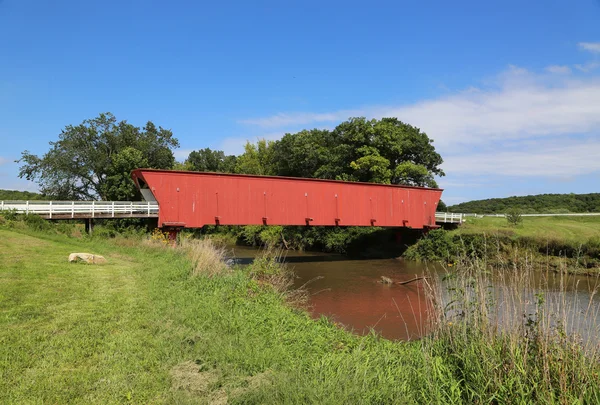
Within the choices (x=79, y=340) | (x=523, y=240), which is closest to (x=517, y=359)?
(x=79, y=340)

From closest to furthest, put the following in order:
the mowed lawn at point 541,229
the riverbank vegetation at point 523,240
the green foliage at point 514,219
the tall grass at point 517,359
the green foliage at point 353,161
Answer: the tall grass at point 517,359 → the riverbank vegetation at point 523,240 → the mowed lawn at point 541,229 → the green foliage at point 514,219 → the green foliage at point 353,161

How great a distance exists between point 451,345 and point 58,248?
558 inches

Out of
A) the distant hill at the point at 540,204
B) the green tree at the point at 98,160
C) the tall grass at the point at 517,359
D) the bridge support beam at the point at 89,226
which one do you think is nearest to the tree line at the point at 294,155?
the green tree at the point at 98,160

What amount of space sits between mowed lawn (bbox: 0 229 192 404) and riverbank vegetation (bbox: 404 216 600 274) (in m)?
15.4

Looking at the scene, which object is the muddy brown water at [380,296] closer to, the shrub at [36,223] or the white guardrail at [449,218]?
the white guardrail at [449,218]

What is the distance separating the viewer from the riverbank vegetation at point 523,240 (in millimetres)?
20891

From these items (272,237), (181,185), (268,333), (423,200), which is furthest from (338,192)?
(268,333)

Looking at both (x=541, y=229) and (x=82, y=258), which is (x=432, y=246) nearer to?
(x=541, y=229)

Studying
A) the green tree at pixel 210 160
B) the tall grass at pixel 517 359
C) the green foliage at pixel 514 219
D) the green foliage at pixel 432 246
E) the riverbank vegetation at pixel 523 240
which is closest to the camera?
the tall grass at pixel 517 359

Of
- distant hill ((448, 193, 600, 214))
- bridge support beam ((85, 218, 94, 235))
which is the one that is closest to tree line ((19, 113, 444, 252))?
bridge support beam ((85, 218, 94, 235))

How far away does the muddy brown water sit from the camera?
8197 millimetres

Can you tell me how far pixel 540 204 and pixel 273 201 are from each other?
55372 mm

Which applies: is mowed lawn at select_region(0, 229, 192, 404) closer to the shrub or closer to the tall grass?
the tall grass

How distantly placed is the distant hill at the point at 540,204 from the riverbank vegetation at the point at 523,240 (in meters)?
22.8
